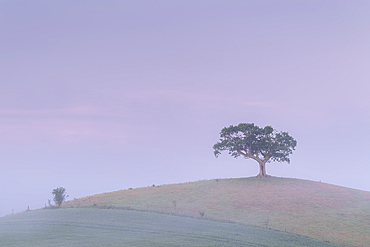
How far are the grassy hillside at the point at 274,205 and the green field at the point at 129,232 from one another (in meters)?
4.99

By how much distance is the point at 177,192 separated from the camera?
224ft

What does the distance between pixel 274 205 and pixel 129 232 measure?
29.2 m

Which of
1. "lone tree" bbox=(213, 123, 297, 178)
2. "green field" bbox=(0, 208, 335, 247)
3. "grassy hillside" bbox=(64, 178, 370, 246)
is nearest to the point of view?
"green field" bbox=(0, 208, 335, 247)

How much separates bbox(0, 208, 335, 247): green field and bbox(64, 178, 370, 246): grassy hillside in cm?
499

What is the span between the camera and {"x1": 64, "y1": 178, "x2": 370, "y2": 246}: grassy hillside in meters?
45.0

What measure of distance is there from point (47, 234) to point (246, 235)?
23.2 meters

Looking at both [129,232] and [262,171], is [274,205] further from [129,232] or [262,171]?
[129,232]

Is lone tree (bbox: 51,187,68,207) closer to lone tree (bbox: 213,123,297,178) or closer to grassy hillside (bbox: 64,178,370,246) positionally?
grassy hillside (bbox: 64,178,370,246)

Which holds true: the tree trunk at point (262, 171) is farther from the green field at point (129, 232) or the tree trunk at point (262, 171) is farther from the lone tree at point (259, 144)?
the green field at point (129, 232)

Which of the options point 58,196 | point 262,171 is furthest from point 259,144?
point 58,196

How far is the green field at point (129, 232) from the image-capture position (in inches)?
1339

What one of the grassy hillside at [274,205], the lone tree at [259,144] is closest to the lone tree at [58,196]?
the grassy hillside at [274,205]

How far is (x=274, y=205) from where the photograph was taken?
5712 centimetres

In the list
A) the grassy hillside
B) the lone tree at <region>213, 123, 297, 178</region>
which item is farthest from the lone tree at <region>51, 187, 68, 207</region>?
the lone tree at <region>213, 123, 297, 178</region>
